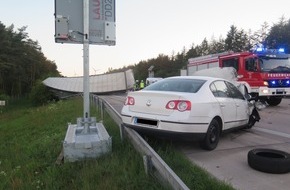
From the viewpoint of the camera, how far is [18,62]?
69750mm

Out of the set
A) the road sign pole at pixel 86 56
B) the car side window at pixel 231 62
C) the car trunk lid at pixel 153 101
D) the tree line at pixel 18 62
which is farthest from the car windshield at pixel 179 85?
the tree line at pixel 18 62

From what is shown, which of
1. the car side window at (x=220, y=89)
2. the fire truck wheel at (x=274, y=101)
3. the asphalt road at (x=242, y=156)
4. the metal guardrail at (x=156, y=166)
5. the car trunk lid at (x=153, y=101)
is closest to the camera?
the metal guardrail at (x=156, y=166)

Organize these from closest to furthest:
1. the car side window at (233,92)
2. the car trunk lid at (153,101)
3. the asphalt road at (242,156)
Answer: the asphalt road at (242,156)
the car trunk lid at (153,101)
the car side window at (233,92)

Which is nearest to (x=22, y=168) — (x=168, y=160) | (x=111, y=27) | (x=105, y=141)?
(x=105, y=141)

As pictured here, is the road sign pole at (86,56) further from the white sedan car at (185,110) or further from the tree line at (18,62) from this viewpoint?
the tree line at (18,62)

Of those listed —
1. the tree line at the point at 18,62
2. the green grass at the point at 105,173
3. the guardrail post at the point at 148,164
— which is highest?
the tree line at the point at 18,62

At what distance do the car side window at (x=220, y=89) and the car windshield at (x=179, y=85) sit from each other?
269 millimetres

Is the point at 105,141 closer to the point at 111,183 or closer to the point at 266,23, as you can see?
the point at 111,183

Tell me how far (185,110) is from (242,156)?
1.42 m

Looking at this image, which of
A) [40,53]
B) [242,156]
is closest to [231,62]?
[242,156]

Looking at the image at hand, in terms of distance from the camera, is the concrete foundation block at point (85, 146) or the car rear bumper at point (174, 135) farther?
the car rear bumper at point (174, 135)

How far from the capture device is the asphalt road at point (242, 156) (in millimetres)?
5246

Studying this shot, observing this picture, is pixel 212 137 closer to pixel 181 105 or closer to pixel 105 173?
pixel 181 105

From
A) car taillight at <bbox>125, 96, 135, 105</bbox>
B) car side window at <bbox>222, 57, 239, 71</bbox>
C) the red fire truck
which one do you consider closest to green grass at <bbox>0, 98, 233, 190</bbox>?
car taillight at <bbox>125, 96, 135, 105</bbox>
